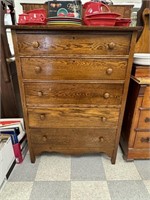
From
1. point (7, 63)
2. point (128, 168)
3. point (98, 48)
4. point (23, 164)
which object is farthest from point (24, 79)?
point (128, 168)

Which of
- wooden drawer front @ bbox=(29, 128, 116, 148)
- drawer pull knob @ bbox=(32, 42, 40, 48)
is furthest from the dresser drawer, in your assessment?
drawer pull knob @ bbox=(32, 42, 40, 48)

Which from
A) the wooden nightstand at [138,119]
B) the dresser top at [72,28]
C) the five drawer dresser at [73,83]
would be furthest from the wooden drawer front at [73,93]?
the dresser top at [72,28]

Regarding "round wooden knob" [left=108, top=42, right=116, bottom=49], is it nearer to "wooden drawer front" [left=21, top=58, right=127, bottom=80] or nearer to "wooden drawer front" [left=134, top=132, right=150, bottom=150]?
"wooden drawer front" [left=21, top=58, right=127, bottom=80]

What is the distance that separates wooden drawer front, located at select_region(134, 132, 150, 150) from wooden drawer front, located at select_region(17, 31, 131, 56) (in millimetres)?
726

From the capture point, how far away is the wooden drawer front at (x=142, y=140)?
4.16ft

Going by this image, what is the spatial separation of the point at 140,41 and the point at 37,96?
102 cm

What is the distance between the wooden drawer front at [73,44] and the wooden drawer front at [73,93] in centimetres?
22

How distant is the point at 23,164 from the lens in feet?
4.42

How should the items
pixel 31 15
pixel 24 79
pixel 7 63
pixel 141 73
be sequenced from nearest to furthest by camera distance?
1. pixel 31 15
2. pixel 24 79
3. pixel 141 73
4. pixel 7 63

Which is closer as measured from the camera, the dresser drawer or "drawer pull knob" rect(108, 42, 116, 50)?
"drawer pull knob" rect(108, 42, 116, 50)

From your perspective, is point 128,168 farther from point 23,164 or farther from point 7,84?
point 7,84

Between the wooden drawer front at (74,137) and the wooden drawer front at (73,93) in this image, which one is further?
the wooden drawer front at (74,137)

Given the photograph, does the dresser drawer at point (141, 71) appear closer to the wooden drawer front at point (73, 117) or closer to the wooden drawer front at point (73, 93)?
the wooden drawer front at point (73, 93)

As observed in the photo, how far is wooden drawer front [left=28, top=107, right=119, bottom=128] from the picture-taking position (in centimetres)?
113
